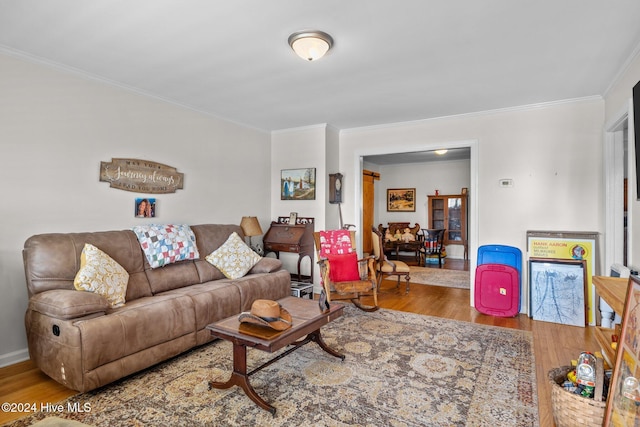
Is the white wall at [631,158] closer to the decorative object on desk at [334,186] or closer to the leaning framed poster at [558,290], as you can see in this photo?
the leaning framed poster at [558,290]

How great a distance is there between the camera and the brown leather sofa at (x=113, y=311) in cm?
230

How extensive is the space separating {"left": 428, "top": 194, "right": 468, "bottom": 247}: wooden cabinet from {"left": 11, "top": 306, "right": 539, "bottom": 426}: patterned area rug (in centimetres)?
541

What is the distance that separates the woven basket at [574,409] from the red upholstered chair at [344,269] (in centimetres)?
226

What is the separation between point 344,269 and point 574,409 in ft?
9.34

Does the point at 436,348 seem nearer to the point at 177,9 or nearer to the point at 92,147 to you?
the point at 177,9

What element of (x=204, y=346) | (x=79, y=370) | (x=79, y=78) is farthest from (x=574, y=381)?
(x=79, y=78)

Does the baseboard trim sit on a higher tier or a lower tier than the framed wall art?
lower

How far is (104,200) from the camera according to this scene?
11.2 ft

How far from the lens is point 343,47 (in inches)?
107

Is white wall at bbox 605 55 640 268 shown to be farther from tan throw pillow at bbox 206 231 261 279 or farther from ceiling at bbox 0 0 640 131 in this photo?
tan throw pillow at bbox 206 231 261 279

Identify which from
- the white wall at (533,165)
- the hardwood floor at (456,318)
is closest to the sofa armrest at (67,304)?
the hardwood floor at (456,318)

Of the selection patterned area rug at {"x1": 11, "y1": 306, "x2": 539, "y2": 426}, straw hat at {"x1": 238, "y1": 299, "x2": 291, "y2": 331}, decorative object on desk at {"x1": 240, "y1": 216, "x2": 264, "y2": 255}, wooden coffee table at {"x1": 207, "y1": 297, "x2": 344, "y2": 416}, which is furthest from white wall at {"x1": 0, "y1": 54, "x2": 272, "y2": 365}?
straw hat at {"x1": 238, "y1": 299, "x2": 291, "y2": 331}

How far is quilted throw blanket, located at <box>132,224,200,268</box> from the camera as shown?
3.40 meters

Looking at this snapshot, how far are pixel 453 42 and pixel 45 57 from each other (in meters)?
3.45
